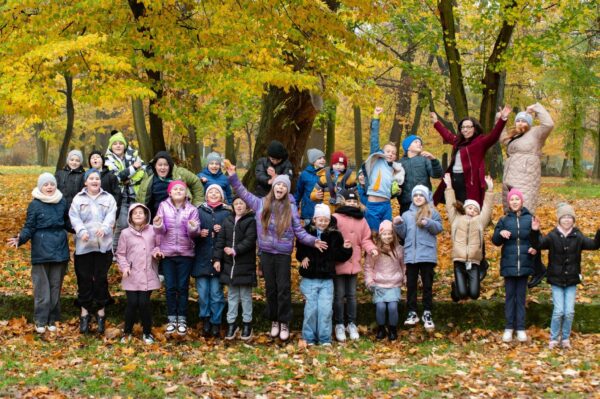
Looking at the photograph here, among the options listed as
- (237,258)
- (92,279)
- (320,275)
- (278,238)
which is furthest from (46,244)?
(320,275)

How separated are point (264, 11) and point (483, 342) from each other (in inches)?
213

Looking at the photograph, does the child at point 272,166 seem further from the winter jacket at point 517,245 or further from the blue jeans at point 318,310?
the winter jacket at point 517,245

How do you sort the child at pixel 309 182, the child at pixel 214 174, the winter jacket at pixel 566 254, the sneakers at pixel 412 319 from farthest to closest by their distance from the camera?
the child at pixel 214 174 → the child at pixel 309 182 → the sneakers at pixel 412 319 → the winter jacket at pixel 566 254

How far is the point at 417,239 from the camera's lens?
8.84 metres

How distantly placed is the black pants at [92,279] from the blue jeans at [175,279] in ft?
2.60

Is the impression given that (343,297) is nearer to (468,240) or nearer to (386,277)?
(386,277)

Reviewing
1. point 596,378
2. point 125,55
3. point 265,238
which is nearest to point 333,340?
point 265,238

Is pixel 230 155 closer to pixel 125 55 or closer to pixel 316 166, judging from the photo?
pixel 125 55

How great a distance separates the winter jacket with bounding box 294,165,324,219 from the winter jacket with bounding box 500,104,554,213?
255cm

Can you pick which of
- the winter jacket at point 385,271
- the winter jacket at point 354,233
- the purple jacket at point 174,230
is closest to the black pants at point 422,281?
the winter jacket at point 385,271

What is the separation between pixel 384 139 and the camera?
39906mm

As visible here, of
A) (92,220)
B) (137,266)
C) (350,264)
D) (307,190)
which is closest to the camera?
(137,266)

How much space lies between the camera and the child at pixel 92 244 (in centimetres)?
862

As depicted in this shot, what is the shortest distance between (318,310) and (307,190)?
5.76 ft
